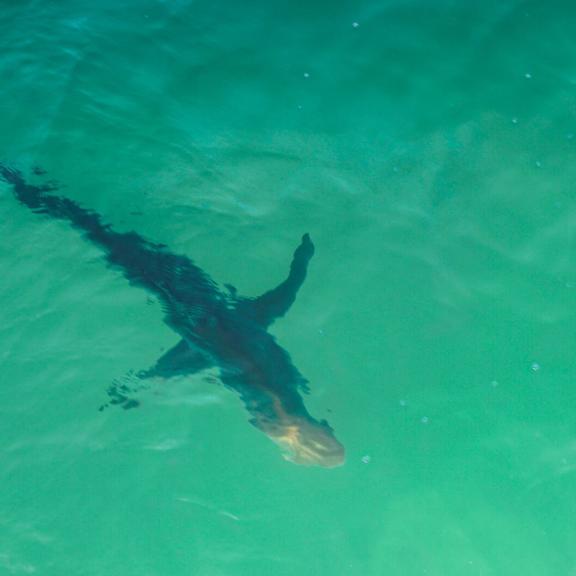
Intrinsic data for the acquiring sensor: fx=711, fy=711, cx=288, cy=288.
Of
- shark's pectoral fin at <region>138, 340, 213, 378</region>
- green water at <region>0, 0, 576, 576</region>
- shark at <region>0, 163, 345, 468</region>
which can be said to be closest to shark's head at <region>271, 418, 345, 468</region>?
shark at <region>0, 163, 345, 468</region>

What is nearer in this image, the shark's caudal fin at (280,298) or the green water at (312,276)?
the green water at (312,276)

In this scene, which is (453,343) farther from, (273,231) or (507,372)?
(273,231)

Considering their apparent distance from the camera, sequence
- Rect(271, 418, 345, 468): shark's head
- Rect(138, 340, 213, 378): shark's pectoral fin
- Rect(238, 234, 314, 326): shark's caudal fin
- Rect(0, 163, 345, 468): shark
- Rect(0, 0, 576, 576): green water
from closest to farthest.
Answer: Rect(0, 0, 576, 576): green water, Rect(271, 418, 345, 468): shark's head, Rect(0, 163, 345, 468): shark, Rect(138, 340, 213, 378): shark's pectoral fin, Rect(238, 234, 314, 326): shark's caudal fin

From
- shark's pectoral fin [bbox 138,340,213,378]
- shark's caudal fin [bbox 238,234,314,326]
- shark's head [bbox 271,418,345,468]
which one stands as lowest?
shark's head [bbox 271,418,345,468]

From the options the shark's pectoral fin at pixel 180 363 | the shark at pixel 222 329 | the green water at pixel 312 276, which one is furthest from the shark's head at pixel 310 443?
the shark's pectoral fin at pixel 180 363

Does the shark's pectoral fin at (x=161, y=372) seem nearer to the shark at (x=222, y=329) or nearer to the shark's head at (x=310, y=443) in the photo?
the shark at (x=222, y=329)

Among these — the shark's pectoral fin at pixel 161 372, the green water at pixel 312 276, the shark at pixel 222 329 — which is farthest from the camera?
the shark's pectoral fin at pixel 161 372

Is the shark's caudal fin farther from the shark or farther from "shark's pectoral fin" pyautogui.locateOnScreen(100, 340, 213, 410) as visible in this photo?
"shark's pectoral fin" pyautogui.locateOnScreen(100, 340, 213, 410)

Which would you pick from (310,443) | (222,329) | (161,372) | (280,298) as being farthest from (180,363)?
(310,443)
